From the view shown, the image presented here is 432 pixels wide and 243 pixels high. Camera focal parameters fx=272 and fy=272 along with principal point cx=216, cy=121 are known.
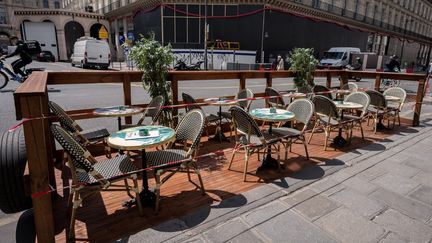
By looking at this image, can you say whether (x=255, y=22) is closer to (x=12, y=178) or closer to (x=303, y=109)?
(x=303, y=109)

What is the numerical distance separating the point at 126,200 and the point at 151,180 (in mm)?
576

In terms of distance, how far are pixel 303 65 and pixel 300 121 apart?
3.08 metres

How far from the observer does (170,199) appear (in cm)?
326

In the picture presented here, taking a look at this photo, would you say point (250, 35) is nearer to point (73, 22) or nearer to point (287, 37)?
point (287, 37)

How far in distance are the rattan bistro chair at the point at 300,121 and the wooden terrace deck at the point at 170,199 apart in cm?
37

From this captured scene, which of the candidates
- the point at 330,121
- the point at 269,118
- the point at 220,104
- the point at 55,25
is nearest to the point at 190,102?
the point at 220,104

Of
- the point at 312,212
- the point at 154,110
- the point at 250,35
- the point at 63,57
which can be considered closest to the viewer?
the point at 312,212

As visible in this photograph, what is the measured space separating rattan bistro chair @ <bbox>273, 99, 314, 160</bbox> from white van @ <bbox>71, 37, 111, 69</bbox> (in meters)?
20.9

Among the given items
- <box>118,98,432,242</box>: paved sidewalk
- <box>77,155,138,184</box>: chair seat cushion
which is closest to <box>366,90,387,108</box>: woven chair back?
<box>118,98,432,242</box>: paved sidewalk

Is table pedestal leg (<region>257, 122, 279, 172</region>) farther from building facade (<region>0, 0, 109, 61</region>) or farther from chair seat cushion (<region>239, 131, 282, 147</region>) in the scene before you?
building facade (<region>0, 0, 109, 61</region>)

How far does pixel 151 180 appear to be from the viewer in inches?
148

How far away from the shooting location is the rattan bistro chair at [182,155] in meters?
2.95

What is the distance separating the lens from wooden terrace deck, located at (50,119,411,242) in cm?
271

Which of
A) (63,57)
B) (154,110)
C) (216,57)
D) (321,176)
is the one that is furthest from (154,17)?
(321,176)
